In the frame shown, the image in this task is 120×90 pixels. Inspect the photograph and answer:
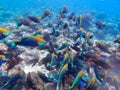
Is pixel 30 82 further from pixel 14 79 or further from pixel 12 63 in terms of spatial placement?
pixel 12 63

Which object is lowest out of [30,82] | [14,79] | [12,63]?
[30,82]

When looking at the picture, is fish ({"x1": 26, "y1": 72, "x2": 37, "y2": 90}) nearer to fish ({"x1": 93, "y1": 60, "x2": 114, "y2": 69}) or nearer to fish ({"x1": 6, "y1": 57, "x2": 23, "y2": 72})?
fish ({"x1": 6, "y1": 57, "x2": 23, "y2": 72})

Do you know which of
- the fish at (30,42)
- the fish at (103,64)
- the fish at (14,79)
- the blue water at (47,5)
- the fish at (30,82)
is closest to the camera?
the fish at (14,79)

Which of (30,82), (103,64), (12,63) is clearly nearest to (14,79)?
(30,82)

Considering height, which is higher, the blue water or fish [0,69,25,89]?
the blue water

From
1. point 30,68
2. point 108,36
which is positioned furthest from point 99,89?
point 108,36

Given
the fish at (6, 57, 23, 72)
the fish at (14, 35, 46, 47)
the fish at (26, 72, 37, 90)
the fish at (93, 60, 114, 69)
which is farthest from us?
the fish at (6, 57, 23, 72)

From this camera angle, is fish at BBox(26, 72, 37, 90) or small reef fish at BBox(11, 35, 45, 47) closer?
fish at BBox(26, 72, 37, 90)

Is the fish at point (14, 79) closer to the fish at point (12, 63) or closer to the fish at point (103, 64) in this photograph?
the fish at point (12, 63)

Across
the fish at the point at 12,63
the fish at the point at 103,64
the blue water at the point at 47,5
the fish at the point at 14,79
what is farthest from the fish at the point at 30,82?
the blue water at the point at 47,5

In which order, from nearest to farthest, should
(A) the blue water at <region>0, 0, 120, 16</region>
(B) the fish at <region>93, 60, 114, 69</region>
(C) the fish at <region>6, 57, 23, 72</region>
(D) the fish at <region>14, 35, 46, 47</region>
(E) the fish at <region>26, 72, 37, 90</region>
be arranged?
(E) the fish at <region>26, 72, 37, 90</region> < (D) the fish at <region>14, 35, 46, 47</region> < (B) the fish at <region>93, 60, 114, 69</region> < (C) the fish at <region>6, 57, 23, 72</region> < (A) the blue water at <region>0, 0, 120, 16</region>

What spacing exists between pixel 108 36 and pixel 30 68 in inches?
611

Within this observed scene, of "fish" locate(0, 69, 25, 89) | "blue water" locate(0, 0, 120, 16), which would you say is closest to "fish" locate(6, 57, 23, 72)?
"fish" locate(0, 69, 25, 89)

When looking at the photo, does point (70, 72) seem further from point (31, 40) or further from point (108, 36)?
point (108, 36)
